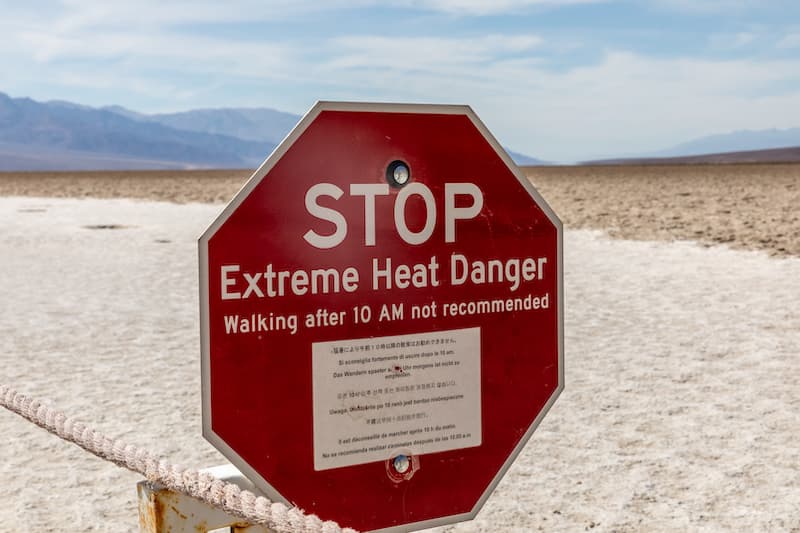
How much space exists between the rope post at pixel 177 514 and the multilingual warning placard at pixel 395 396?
194mm

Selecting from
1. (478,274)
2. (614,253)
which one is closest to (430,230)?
(478,274)

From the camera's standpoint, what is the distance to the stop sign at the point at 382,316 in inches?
52.9

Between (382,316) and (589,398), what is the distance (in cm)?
371

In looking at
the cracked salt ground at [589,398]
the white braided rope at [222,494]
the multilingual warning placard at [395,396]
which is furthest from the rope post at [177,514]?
the cracked salt ground at [589,398]

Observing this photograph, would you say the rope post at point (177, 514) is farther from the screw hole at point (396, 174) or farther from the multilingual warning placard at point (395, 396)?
the screw hole at point (396, 174)

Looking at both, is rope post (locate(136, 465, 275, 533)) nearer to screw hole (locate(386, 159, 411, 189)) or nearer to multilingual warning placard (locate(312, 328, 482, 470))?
multilingual warning placard (locate(312, 328, 482, 470))

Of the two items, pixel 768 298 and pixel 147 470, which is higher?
pixel 147 470

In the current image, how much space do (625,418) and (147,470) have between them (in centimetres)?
369

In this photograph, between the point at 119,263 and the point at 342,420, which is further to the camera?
the point at 119,263

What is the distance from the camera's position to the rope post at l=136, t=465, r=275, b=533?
48.7 inches

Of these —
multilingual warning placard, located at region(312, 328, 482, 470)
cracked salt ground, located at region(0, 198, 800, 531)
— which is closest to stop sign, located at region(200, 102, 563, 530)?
multilingual warning placard, located at region(312, 328, 482, 470)

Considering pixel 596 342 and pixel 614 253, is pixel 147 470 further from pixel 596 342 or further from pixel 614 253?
pixel 614 253

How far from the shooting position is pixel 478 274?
1539 mm

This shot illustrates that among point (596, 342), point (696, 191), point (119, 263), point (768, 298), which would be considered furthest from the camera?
point (696, 191)
